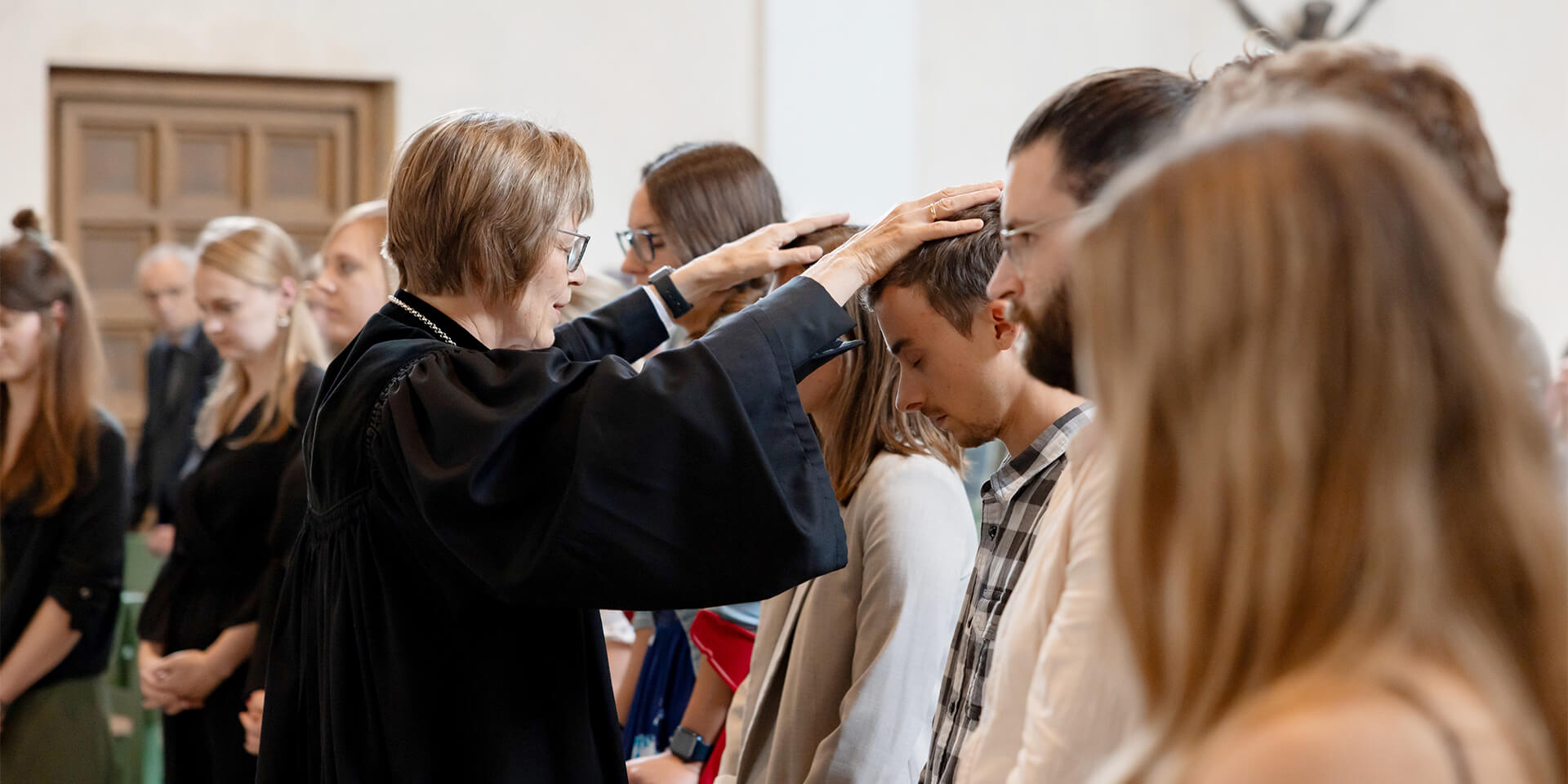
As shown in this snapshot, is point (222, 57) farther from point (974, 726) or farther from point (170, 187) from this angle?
point (974, 726)

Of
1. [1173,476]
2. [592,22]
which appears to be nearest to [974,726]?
[1173,476]

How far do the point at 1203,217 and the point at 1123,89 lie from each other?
550 mm

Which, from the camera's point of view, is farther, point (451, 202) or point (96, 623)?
point (96, 623)

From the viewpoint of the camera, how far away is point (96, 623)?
3.41 metres

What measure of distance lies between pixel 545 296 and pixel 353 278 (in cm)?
142

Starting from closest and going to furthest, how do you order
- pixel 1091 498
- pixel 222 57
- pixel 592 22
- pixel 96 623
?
pixel 1091 498, pixel 96 623, pixel 222 57, pixel 592 22

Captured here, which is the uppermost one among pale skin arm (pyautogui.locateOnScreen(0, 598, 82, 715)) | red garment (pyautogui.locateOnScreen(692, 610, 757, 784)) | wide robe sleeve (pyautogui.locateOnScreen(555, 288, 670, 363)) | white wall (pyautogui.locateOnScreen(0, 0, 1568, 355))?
white wall (pyautogui.locateOnScreen(0, 0, 1568, 355))

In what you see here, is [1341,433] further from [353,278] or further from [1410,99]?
[353,278]

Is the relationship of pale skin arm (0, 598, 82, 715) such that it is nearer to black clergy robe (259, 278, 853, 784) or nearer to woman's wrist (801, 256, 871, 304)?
black clergy robe (259, 278, 853, 784)

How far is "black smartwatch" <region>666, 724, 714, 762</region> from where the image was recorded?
Answer: 223cm

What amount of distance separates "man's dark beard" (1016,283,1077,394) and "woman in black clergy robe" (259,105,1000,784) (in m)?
0.43

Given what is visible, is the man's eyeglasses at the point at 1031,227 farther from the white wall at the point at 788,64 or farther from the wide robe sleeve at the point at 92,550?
the white wall at the point at 788,64

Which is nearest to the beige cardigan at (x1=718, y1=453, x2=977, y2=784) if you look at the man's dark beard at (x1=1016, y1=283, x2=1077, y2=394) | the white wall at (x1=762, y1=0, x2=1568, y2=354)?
the man's dark beard at (x1=1016, y1=283, x2=1077, y2=394)

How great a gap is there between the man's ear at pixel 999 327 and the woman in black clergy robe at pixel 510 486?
0.33 feet
